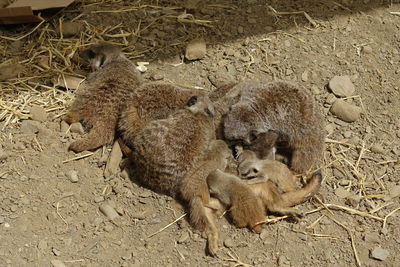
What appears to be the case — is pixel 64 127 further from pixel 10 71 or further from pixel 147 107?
pixel 10 71

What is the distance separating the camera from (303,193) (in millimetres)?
3555

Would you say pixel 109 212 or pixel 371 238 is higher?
pixel 109 212

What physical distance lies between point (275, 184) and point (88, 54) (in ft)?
6.45

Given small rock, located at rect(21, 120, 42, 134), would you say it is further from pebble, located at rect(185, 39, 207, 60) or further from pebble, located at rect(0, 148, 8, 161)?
pebble, located at rect(185, 39, 207, 60)

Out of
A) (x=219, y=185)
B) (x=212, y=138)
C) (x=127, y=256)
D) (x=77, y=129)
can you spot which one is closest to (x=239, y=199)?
(x=219, y=185)

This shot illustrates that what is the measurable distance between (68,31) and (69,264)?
236 centimetres

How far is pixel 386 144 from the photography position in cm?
402

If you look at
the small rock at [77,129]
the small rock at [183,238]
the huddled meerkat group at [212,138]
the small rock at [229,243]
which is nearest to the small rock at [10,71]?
the huddled meerkat group at [212,138]

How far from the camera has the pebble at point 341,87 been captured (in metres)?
4.27

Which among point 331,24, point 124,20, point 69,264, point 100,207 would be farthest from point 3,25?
point 331,24

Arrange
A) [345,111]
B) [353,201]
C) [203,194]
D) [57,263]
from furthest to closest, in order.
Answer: [345,111] < [353,201] < [203,194] < [57,263]

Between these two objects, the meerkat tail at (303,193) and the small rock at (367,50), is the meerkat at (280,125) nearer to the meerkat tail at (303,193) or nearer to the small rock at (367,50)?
the meerkat tail at (303,193)

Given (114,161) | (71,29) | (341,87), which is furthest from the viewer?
(71,29)

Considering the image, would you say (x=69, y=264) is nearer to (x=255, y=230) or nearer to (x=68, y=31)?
(x=255, y=230)
